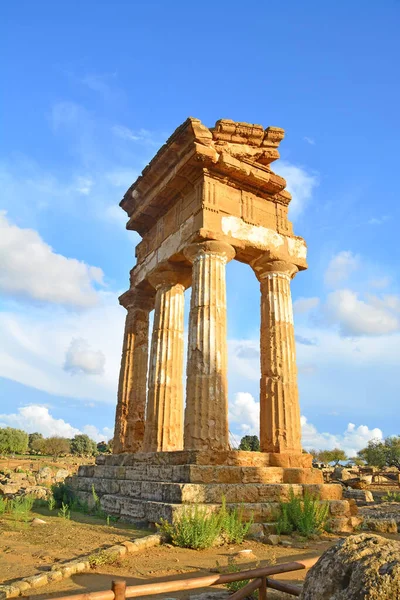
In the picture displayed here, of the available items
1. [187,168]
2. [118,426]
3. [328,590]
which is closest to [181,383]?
[118,426]

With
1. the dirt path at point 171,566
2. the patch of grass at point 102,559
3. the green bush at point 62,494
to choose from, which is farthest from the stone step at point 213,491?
the green bush at point 62,494

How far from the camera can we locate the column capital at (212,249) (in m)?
10.4

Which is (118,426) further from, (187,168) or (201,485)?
(187,168)

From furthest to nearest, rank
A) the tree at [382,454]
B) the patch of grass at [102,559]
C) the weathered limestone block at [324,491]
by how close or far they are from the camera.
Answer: the tree at [382,454] < the weathered limestone block at [324,491] < the patch of grass at [102,559]

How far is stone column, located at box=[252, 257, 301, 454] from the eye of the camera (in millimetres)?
10125

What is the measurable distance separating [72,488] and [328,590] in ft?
36.1

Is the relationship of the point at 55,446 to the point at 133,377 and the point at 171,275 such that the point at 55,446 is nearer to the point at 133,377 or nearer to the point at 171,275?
the point at 133,377

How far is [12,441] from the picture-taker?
55125mm

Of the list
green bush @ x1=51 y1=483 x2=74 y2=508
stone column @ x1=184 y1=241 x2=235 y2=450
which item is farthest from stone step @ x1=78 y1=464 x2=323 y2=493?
green bush @ x1=51 y1=483 x2=74 y2=508

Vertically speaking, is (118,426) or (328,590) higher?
(118,426)

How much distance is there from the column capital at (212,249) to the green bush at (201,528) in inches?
215

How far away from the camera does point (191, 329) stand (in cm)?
1012

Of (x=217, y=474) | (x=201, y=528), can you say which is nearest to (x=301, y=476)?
(x=217, y=474)

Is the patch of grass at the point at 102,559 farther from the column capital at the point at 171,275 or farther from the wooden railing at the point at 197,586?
the column capital at the point at 171,275
